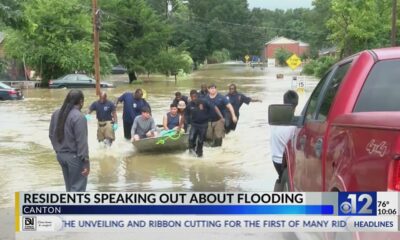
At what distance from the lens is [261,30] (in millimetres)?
142500

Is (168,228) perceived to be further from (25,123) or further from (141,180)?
(25,123)

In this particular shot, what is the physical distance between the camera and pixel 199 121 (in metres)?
13.7

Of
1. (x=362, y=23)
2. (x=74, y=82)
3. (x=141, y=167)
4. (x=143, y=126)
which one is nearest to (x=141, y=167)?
(x=141, y=167)

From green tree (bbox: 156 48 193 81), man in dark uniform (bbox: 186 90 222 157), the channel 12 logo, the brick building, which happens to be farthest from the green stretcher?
the brick building

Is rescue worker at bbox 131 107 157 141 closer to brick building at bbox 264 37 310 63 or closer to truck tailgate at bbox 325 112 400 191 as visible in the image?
truck tailgate at bbox 325 112 400 191

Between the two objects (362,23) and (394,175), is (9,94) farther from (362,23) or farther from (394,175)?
(362,23)

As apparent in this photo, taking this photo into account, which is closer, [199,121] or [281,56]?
[199,121]

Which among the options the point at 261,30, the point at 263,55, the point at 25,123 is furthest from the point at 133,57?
the point at 263,55

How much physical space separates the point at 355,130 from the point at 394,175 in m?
0.53

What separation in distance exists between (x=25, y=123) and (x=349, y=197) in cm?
2046

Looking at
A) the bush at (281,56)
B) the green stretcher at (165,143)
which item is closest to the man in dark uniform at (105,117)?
the green stretcher at (165,143)

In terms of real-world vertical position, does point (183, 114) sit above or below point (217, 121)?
above

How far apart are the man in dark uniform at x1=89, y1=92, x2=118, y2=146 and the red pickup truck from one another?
33.7ft

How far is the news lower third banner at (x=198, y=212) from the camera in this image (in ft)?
11.5
